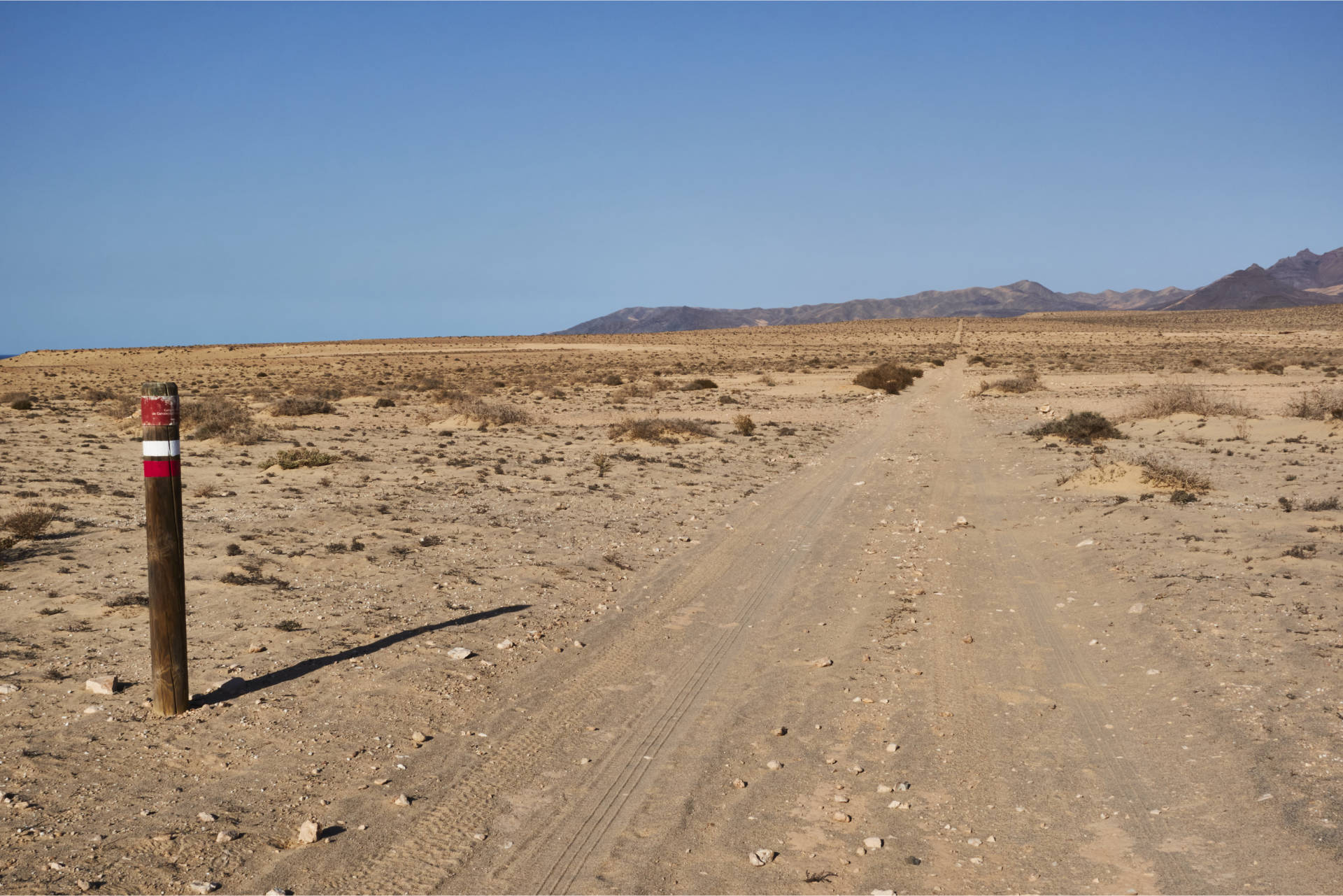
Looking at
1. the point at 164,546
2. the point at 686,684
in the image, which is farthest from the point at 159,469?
the point at 686,684

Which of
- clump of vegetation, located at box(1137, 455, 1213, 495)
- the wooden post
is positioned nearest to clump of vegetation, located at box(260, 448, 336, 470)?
the wooden post

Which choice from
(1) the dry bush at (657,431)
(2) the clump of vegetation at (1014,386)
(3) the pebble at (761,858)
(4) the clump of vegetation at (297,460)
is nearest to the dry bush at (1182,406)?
(2) the clump of vegetation at (1014,386)

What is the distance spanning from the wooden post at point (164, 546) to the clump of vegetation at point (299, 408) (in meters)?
26.1

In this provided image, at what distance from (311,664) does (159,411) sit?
7.88 feet

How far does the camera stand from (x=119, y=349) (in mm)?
106562

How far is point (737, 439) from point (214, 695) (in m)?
18.5

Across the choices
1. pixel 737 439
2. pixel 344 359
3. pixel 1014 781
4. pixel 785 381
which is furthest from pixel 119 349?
pixel 1014 781

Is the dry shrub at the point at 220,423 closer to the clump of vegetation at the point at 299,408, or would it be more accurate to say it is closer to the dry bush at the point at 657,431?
the clump of vegetation at the point at 299,408

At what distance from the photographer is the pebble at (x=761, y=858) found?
15.4 feet

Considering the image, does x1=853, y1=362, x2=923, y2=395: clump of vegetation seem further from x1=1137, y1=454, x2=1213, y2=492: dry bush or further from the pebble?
the pebble

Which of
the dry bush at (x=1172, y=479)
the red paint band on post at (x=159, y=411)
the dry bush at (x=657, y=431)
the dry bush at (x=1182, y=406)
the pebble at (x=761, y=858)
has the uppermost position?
the red paint band on post at (x=159, y=411)

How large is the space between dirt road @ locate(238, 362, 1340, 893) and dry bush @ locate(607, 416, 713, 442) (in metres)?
13.1

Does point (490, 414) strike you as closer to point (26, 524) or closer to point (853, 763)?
point (26, 524)

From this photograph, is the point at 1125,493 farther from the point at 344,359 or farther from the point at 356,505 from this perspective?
the point at 344,359
